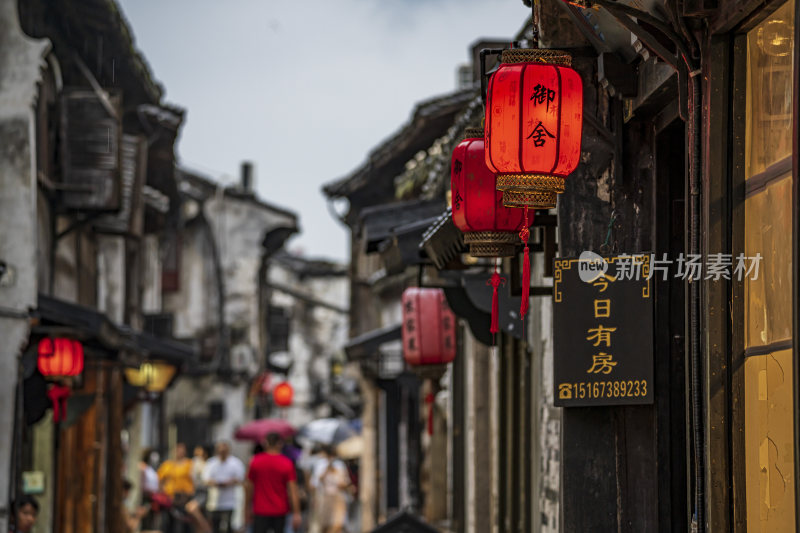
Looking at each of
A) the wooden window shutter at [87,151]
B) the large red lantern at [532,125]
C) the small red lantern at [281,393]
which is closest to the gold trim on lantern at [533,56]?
the large red lantern at [532,125]

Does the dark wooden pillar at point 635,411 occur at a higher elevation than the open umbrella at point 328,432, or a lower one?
higher

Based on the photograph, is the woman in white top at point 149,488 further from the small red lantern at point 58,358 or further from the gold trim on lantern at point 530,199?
the gold trim on lantern at point 530,199

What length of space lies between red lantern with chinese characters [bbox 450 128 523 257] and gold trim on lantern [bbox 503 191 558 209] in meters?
1.45

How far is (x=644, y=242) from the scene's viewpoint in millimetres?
7328

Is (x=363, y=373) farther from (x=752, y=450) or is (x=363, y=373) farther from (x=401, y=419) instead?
(x=752, y=450)

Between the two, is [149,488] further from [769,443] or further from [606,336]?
[769,443]

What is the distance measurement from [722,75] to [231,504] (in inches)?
775

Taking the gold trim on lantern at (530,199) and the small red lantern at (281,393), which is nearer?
the gold trim on lantern at (530,199)

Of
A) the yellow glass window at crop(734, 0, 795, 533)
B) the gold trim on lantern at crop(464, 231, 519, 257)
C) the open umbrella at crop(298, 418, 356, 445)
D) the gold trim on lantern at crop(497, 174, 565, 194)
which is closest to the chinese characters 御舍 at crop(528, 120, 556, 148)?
the gold trim on lantern at crop(497, 174, 565, 194)

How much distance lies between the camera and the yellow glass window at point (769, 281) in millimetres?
5078

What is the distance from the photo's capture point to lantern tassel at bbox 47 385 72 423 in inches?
637

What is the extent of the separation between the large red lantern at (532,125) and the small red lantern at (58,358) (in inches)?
400

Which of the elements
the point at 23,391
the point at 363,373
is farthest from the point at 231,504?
the point at 23,391

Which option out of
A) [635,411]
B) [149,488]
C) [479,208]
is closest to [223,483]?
[149,488]
